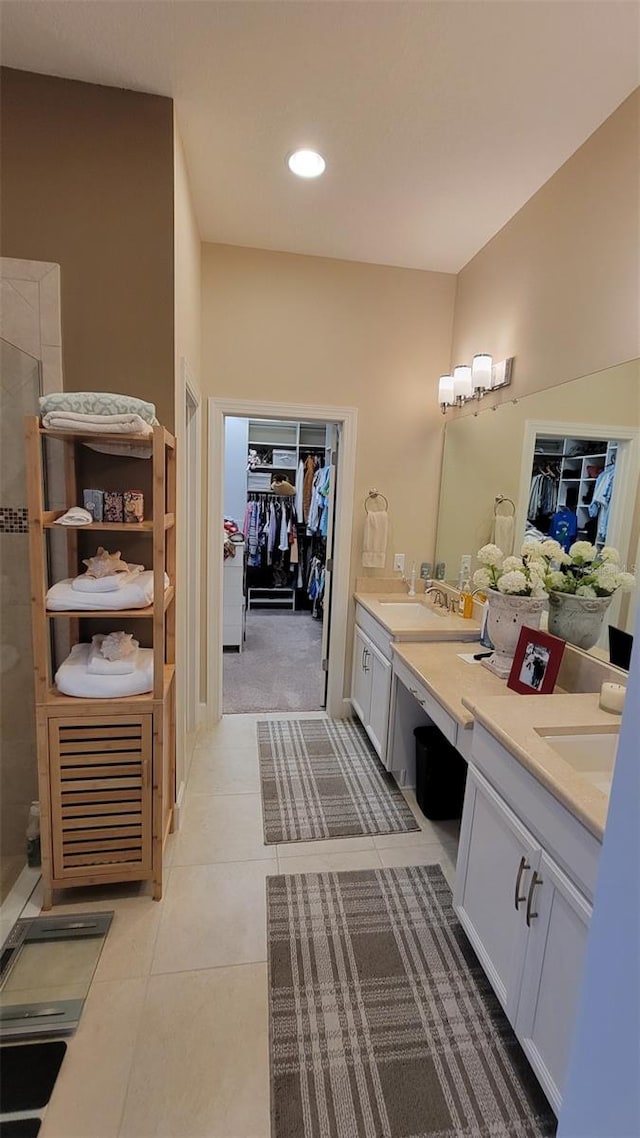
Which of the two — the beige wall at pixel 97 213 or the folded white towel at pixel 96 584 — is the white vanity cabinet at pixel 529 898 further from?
the beige wall at pixel 97 213

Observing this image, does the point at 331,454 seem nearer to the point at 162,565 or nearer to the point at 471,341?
the point at 471,341

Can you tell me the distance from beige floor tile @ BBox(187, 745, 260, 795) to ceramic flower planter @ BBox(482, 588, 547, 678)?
1.46 meters

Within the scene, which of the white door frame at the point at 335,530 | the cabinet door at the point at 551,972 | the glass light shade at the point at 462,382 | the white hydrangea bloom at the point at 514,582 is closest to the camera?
the cabinet door at the point at 551,972

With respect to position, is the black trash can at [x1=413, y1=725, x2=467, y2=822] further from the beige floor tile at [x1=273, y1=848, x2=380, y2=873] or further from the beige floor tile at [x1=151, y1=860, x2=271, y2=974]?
the beige floor tile at [x1=151, y1=860, x2=271, y2=974]

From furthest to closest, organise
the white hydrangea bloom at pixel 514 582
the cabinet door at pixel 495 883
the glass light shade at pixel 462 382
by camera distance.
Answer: the glass light shade at pixel 462 382, the white hydrangea bloom at pixel 514 582, the cabinet door at pixel 495 883

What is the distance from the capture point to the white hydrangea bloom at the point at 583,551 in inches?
73.0

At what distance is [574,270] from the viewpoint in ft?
6.54

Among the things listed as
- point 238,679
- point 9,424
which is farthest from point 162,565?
point 238,679

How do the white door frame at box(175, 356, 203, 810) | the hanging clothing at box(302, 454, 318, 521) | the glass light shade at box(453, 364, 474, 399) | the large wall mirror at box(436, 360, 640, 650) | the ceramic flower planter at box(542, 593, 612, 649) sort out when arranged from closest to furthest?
1. the large wall mirror at box(436, 360, 640, 650)
2. the ceramic flower planter at box(542, 593, 612, 649)
3. the white door frame at box(175, 356, 203, 810)
4. the glass light shade at box(453, 364, 474, 399)
5. the hanging clothing at box(302, 454, 318, 521)

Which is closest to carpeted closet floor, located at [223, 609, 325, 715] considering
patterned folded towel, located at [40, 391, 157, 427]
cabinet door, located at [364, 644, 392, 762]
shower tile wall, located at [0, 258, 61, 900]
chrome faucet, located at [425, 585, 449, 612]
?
cabinet door, located at [364, 644, 392, 762]

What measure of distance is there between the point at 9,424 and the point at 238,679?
2708 millimetres

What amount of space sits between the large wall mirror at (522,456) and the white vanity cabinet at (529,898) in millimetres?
750

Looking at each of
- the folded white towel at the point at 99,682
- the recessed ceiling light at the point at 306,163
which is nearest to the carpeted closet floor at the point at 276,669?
the folded white towel at the point at 99,682

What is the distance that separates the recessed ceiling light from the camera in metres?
2.06
